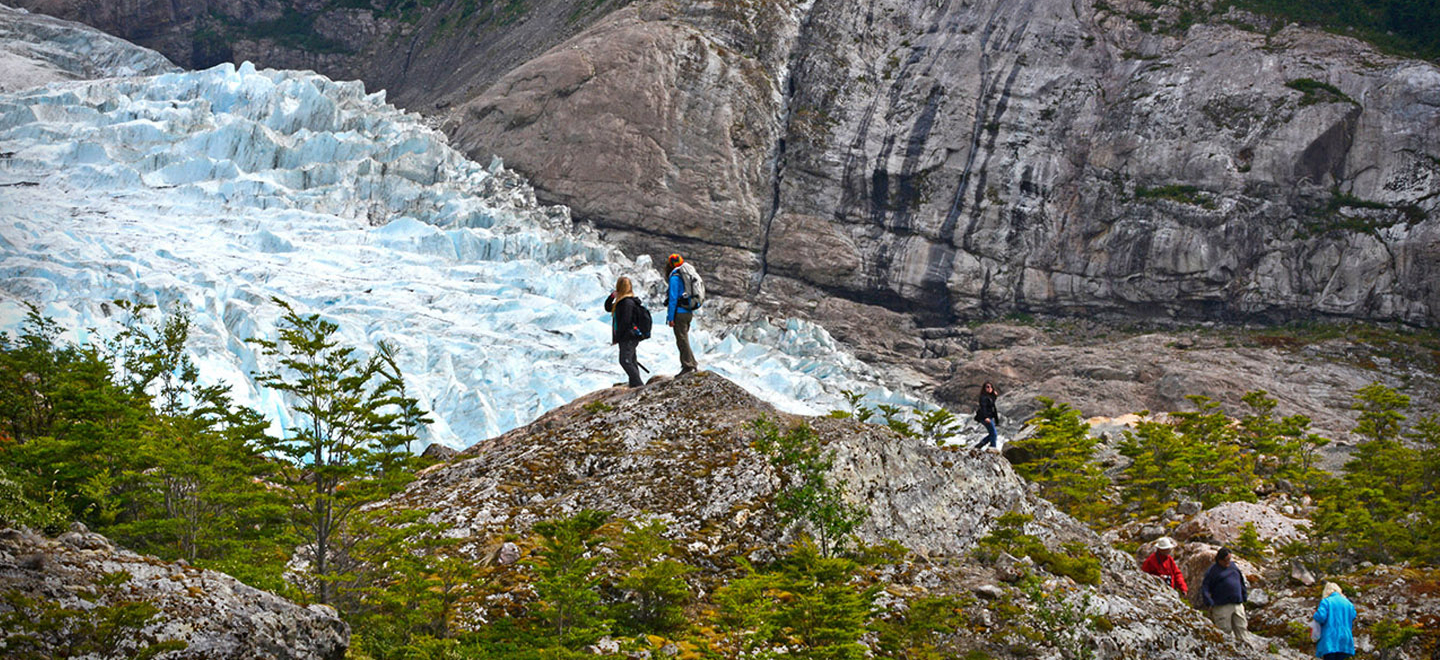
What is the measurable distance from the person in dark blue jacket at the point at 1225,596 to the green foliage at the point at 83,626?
1006cm

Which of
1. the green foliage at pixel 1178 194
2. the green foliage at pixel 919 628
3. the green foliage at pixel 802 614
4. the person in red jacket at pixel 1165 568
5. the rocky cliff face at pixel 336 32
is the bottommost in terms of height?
the person in red jacket at pixel 1165 568

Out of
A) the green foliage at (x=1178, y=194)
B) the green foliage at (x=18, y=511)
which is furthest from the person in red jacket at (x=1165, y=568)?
the green foliage at (x=1178, y=194)

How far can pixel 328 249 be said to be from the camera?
42.8m

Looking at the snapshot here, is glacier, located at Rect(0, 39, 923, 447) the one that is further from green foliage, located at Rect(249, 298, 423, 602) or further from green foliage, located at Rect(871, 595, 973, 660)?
green foliage, located at Rect(871, 595, 973, 660)

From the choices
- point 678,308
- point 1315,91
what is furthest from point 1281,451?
point 1315,91

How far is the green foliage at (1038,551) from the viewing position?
1023cm

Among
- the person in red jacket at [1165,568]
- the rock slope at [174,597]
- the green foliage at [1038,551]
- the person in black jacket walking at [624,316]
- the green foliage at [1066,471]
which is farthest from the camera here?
the green foliage at [1066,471]

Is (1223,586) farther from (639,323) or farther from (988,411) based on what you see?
(988,411)

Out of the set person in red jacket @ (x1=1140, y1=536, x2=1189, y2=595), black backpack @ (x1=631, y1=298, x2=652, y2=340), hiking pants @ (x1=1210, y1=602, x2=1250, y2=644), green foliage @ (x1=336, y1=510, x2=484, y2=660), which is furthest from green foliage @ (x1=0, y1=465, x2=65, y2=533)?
hiking pants @ (x1=1210, y1=602, x2=1250, y2=644)

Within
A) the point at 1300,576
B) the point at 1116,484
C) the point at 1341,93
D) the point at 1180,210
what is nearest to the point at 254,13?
the point at 1180,210

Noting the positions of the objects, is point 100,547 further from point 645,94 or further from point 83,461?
→ point 645,94

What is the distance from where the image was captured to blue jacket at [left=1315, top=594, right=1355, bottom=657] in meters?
10.3

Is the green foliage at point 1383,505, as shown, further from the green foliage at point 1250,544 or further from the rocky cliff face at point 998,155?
the rocky cliff face at point 998,155

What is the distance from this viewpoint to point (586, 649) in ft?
26.0
